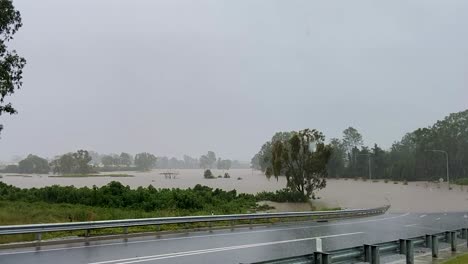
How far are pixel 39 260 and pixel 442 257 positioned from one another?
1081cm

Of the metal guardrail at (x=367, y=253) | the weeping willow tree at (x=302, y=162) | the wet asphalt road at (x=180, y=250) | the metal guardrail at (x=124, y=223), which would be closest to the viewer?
the metal guardrail at (x=367, y=253)

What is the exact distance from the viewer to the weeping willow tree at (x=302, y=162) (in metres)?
73.2

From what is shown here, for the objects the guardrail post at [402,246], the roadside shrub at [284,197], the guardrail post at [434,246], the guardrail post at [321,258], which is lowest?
the roadside shrub at [284,197]

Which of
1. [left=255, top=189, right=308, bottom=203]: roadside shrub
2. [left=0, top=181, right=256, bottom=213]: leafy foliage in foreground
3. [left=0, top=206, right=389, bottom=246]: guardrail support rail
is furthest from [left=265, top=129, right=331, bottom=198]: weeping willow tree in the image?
[left=0, top=206, right=389, bottom=246]: guardrail support rail

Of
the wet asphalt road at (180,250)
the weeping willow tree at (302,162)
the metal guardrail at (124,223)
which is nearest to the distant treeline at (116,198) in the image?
the metal guardrail at (124,223)

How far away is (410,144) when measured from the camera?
188250 mm

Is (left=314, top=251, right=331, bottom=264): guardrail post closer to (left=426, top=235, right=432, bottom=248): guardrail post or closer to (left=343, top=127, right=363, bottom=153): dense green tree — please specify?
(left=426, top=235, right=432, bottom=248): guardrail post

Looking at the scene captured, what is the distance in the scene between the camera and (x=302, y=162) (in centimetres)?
7406

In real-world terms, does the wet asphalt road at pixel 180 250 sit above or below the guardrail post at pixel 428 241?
below

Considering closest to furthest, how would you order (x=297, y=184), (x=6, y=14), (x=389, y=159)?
(x=6, y=14) < (x=297, y=184) < (x=389, y=159)

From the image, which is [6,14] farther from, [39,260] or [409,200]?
[409,200]

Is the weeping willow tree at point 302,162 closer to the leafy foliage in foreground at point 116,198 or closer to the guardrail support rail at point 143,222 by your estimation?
the leafy foliage in foreground at point 116,198

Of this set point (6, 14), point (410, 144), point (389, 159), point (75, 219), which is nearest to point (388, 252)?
point (75, 219)

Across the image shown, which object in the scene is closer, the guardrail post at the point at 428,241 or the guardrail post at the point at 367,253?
the guardrail post at the point at 367,253
